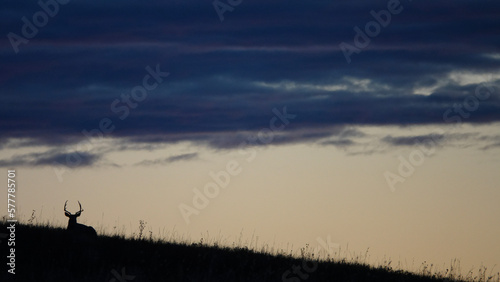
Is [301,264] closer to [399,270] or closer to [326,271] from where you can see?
[326,271]

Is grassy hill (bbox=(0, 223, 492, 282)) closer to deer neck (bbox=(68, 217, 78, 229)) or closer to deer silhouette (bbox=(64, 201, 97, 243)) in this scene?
deer silhouette (bbox=(64, 201, 97, 243))

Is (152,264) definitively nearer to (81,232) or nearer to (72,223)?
(81,232)

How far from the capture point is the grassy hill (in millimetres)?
Answer: 15391

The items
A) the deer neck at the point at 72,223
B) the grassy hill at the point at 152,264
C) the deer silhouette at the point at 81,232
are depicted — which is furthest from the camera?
the deer neck at the point at 72,223

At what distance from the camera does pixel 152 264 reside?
17.4m

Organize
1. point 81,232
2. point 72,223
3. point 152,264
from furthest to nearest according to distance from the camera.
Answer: point 72,223, point 81,232, point 152,264

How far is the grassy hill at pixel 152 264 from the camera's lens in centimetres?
1539

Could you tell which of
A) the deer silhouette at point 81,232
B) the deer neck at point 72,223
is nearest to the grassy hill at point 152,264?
the deer silhouette at point 81,232

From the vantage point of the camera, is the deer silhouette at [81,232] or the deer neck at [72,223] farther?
the deer neck at [72,223]

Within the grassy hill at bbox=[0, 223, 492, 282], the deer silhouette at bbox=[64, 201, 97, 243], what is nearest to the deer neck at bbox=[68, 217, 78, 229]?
the deer silhouette at bbox=[64, 201, 97, 243]

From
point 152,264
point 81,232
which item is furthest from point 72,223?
point 152,264

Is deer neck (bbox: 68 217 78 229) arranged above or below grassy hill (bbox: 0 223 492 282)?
above

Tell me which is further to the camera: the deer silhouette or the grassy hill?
the deer silhouette

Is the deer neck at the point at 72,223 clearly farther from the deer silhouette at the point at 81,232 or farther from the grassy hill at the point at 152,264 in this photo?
the grassy hill at the point at 152,264
